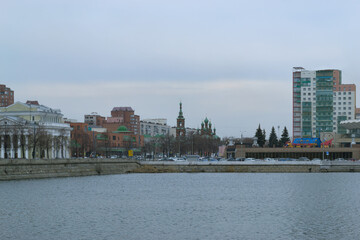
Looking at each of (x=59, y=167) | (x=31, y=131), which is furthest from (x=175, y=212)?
(x=31, y=131)

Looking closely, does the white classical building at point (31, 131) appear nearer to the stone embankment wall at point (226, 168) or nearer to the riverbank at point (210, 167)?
the riverbank at point (210, 167)

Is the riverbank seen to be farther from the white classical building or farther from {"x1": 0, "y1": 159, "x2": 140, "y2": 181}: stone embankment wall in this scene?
the white classical building

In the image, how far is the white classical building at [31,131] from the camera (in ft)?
407

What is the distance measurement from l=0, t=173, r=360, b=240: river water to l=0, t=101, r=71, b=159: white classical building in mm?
48534

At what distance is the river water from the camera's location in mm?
39656

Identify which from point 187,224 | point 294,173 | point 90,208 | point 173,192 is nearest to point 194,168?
point 294,173

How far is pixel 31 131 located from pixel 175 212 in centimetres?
9375

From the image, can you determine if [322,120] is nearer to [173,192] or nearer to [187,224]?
[173,192]

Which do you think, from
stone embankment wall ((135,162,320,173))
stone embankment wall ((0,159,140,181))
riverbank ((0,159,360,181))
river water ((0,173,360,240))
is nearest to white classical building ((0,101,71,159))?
stone embankment wall ((0,159,140,181))

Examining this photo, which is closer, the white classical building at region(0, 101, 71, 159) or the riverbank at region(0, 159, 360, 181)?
the riverbank at region(0, 159, 360, 181)

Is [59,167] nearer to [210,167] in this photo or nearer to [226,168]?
[210,167]

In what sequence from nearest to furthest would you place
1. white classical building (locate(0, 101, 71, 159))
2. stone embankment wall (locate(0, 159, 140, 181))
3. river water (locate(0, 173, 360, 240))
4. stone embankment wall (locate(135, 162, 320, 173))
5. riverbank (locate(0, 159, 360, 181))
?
1. river water (locate(0, 173, 360, 240))
2. stone embankment wall (locate(0, 159, 140, 181))
3. riverbank (locate(0, 159, 360, 181))
4. stone embankment wall (locate(135, 162, 320, 173))
5. white classical building (locate(0, 101, 71, 159))

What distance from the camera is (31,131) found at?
137750 millimetres

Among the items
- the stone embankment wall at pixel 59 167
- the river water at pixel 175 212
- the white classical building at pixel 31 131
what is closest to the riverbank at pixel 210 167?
the stone embankment wall at pixel 59 167
